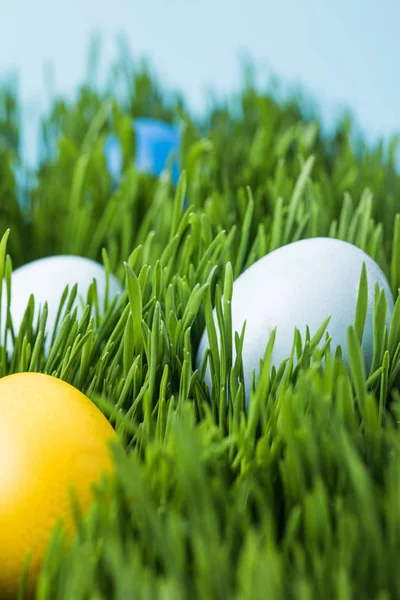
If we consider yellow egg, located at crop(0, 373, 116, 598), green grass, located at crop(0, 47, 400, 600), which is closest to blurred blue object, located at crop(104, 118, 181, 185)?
green grass, located at crop(0, 47, 400, 600)

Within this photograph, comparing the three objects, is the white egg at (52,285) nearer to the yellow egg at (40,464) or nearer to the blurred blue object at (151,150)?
the yellow egg at (40,464)

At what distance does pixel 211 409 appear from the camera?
1.16 ft

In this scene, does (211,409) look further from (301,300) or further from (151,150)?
(151,150)

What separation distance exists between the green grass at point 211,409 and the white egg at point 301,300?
13 mm

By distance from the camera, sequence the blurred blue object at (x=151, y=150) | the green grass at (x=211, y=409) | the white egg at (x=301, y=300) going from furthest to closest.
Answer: the blurred blue object at (x=151, y=150), the white egg at (x=301, y=300), the green grass at (x=211, y=409)

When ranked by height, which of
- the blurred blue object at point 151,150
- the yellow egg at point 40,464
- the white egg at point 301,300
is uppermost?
the blurred blue object at point 151,150

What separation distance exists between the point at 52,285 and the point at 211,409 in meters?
0.15

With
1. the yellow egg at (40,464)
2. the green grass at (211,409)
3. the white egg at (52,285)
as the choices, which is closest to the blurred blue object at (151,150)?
the green grass at (211,409)

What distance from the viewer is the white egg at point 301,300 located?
Result: 368 millimetres

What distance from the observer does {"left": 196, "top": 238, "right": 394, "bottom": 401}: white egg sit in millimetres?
368

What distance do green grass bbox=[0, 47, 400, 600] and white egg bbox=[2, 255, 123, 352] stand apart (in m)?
0.01

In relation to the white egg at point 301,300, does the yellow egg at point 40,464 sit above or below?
below

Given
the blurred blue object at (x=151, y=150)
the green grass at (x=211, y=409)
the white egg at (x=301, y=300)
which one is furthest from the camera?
the blurred blue object at (x=151, y=150)

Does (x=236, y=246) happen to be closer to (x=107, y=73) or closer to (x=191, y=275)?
(x=191, y=275)
